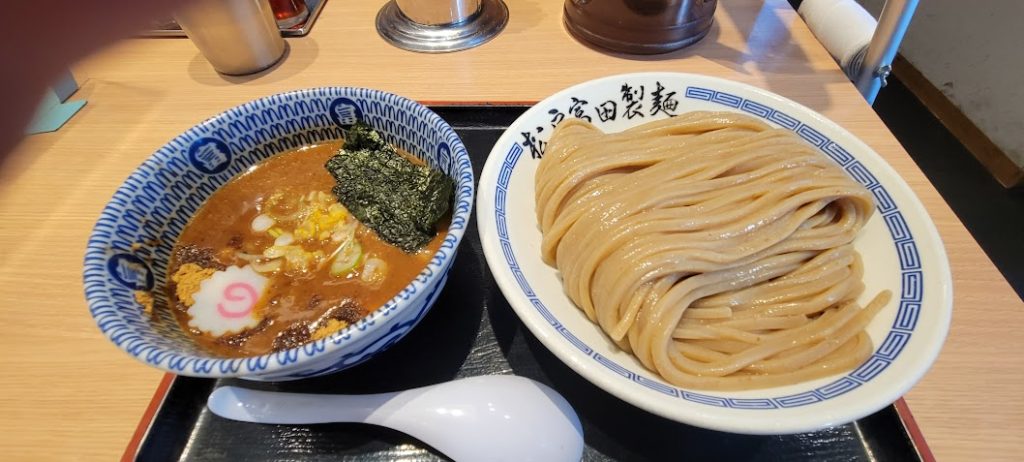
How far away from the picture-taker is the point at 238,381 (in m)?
0.96

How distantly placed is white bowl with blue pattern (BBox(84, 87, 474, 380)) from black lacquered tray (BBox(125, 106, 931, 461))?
14 centimetres

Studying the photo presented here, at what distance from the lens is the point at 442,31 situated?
190cm

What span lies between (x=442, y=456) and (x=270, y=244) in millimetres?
538

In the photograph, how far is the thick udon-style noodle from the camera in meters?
0.87

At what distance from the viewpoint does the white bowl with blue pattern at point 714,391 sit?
A: 2.47 ft

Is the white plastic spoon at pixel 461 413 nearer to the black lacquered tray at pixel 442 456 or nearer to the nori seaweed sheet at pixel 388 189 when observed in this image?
the black lacquered tray at pixel 442 456

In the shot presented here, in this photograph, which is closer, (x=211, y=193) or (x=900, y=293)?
(x=900, y=293)

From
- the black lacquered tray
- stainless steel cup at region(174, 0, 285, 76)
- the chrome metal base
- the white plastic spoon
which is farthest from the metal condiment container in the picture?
the white plastic spoon

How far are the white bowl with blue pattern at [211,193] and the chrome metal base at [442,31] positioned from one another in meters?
0.82

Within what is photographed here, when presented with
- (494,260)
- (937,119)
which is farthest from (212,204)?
(937,119)

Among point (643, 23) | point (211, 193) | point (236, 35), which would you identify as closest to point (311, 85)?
point (236, 35)

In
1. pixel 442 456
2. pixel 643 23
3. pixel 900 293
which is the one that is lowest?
pixel 442 456

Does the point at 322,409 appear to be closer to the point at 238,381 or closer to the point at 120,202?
the point at 238,381

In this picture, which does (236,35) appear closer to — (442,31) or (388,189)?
(442,31)
